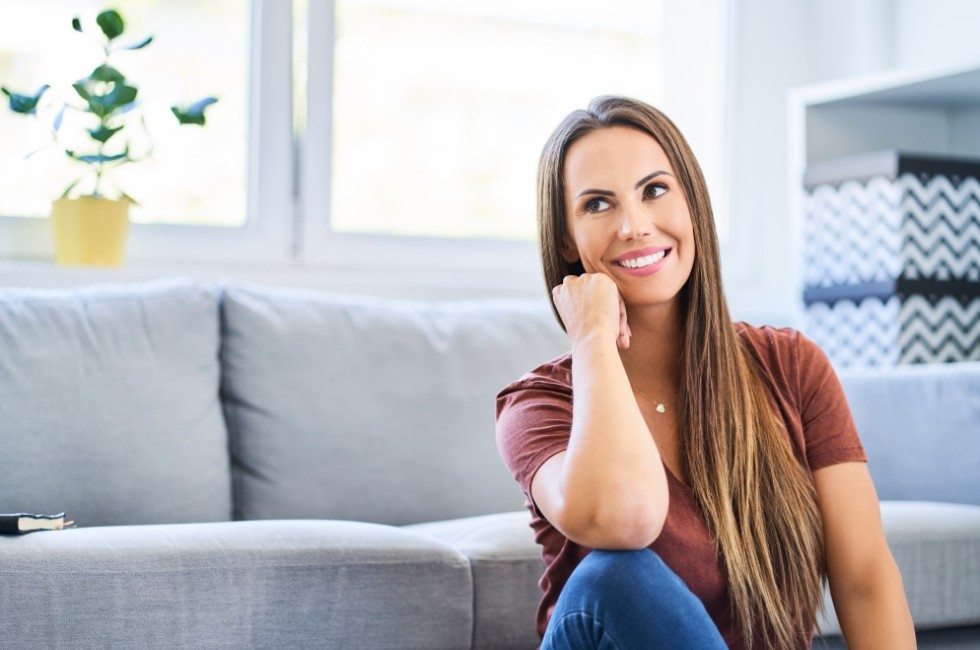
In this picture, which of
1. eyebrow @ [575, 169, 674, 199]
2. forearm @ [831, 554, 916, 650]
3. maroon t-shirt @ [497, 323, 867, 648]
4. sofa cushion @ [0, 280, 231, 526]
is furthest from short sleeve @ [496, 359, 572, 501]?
sofa cushion @ [0, 280, 231, 526]

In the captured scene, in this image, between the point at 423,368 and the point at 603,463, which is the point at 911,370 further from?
the point at 603,463

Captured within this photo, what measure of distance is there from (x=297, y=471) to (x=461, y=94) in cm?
126

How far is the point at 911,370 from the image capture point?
81.2 inches

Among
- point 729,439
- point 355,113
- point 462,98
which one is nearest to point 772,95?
point 462,98

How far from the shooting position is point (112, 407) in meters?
1.87

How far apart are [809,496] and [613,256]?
0.39 metres

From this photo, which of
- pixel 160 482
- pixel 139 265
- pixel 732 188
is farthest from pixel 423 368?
pixel 732 188

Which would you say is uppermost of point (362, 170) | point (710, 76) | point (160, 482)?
point (710, 76)

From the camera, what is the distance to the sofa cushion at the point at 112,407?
1.80 meters

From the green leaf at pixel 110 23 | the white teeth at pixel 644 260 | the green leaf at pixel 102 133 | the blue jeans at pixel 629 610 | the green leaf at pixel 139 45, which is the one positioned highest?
the green leaf at pixel 110 23

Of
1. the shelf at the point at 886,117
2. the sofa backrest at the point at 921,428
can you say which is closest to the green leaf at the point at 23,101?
the sofa backrest at the point at 921,428

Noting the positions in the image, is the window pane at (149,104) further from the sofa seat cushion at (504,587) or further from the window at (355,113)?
the sofa seat cushion at (504,587)

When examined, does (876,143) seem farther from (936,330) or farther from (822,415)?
(822,415)

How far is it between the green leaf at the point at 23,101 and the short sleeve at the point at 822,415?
158 centimetres
